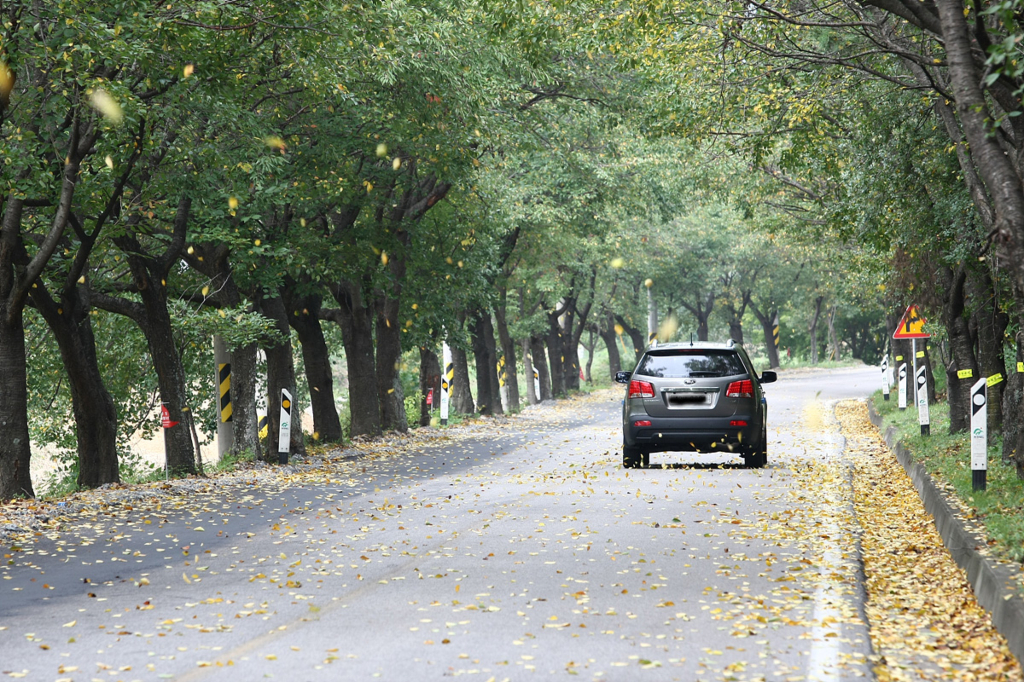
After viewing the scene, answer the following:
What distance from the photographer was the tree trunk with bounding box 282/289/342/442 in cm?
2331

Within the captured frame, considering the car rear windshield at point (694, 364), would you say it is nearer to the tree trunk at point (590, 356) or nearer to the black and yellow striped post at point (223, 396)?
the black and yellow striped post at point (223, 396)

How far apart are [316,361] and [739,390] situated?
10.6m

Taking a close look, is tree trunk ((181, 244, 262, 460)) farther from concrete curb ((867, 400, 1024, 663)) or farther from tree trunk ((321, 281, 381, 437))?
concrete curb ((867, 400, 1024, 663))

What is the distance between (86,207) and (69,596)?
8000 mm

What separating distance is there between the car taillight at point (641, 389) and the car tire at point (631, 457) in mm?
808

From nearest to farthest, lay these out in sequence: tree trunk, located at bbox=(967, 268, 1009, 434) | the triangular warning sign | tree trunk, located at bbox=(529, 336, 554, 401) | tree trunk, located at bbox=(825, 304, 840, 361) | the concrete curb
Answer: the concrete curb < tree trunk, located at bbox=(967, 268, 1009, 434) < the triangular warning sign < tree trunk, located at bbox=(529, 336, 554, 401) < tree trunk, located at bbox=(825, 304, 840, 361)

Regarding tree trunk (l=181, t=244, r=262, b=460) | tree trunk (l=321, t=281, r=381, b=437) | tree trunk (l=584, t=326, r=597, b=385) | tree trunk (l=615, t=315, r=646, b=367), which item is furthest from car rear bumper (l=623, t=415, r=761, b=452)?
tree trunk (l=584, t=326, r=597, b=385)

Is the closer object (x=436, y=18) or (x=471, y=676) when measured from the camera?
(x=471, y=676)

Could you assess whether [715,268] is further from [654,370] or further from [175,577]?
[175,577]

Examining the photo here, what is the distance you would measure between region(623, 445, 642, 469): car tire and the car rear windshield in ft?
3.63

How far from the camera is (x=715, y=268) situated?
59.0 m

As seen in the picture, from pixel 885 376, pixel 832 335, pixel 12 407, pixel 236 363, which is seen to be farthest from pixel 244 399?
pixel 832 335

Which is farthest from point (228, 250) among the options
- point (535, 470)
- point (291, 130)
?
point (535, 470)

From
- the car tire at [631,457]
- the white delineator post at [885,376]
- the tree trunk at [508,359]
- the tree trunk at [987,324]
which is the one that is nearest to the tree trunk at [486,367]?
the tree trunk at [508,359]
